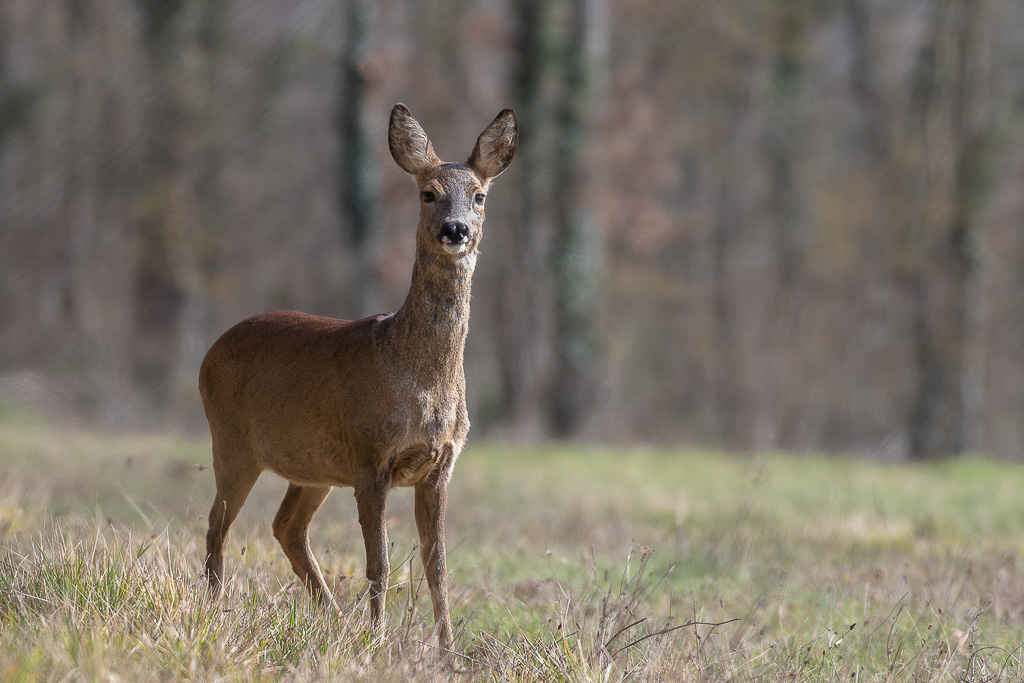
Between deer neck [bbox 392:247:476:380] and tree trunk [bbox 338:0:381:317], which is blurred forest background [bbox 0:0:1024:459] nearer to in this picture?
tree trunk [bbox 338:0:381:317]

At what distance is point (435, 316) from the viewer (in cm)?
438

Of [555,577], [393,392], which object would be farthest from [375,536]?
[555,577]

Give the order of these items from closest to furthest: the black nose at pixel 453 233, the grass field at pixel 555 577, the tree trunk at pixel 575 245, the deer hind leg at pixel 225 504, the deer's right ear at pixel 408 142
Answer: the grass field at pixel 555 577
the black nose at pixel 453 233
the deer's right ear at pixel 408 142
the deer hind leg at pixel 225 504
the tree trunk at pixel 575 245

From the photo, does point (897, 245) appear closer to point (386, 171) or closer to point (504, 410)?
point (504, 410)

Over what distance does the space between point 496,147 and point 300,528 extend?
1901 mm

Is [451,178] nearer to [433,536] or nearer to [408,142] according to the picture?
[408,142]

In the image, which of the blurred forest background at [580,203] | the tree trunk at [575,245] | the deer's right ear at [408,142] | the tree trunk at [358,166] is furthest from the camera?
the blurred forest background at [580,203]

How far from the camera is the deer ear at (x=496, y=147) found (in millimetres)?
4543

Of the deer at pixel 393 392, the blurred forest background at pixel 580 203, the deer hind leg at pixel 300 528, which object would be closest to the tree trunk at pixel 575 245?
the blurred forest background at pixel 580 203

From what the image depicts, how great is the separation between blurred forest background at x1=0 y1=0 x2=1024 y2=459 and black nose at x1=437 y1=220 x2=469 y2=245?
6642 millimetres

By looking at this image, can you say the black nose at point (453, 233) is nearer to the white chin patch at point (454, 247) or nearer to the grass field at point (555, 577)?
the white chin patch at point (454, 247)

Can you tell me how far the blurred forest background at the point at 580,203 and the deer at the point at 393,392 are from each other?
6221 millimetres

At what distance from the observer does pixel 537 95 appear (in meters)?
14.3

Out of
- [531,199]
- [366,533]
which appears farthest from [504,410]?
[366,533]
